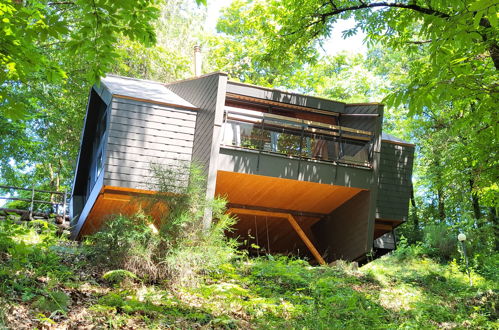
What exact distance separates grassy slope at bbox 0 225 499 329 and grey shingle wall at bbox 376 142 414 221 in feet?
10.2

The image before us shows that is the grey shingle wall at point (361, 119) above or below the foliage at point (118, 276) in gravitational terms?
above

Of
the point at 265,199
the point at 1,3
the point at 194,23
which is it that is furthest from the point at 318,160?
the point at 194,23

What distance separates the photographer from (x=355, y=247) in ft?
40.6

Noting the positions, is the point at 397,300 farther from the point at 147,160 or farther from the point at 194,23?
the point at 194,23

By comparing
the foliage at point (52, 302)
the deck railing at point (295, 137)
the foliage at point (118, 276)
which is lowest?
the foliage at point (52, 302)

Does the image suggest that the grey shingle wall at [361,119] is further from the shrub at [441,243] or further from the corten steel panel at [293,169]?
the shrub at [441,243]

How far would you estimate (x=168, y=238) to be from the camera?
319 inches

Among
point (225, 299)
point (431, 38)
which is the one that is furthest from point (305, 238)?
point (431, 38)

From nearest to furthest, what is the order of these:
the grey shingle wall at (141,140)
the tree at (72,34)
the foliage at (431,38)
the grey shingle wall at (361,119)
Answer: the foliage at (431,38) → the tree at (72,34) → the grey shingle wall at (141,140) → the grey shingle wall at (361,119)

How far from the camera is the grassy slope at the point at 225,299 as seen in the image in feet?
19.6

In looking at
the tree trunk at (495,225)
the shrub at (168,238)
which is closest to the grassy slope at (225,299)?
the shrub at (168,238)

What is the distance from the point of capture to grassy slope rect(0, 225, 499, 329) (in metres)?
5.98

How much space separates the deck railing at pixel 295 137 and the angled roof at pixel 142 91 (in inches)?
46.0

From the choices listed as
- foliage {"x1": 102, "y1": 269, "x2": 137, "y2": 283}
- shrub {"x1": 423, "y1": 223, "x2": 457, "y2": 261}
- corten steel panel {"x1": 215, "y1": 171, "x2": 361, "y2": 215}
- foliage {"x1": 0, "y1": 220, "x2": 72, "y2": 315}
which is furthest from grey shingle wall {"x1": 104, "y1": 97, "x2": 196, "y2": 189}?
shrub {"x1": 423, "y1": 223, "x2": 457, "y2": 261}
